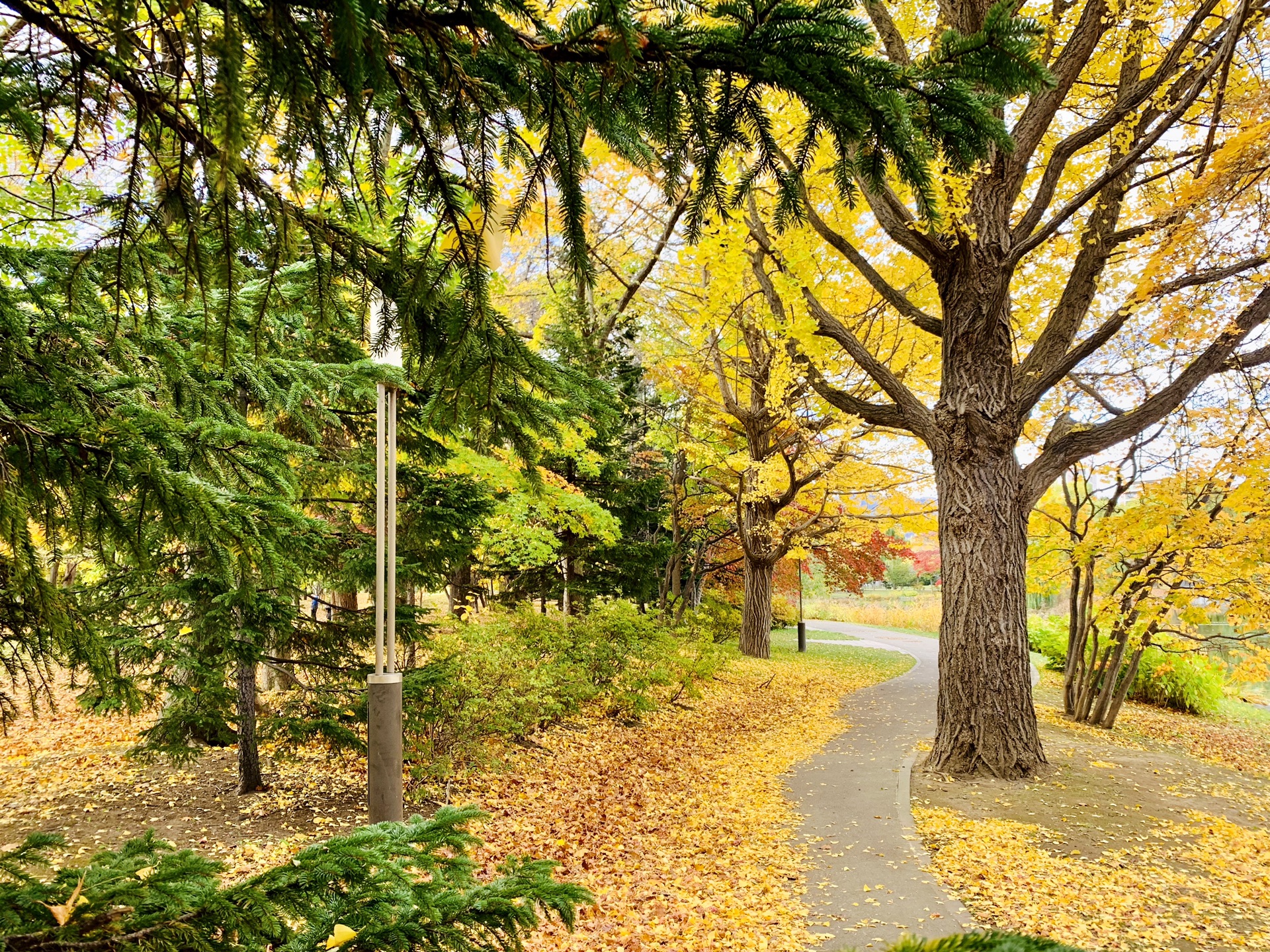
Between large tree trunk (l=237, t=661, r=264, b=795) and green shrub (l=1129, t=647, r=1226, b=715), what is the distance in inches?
513

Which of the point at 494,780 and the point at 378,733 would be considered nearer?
the point at 378,733

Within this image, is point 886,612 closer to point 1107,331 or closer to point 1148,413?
point 1148,413

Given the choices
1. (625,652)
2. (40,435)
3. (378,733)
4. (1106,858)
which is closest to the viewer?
(40,435)

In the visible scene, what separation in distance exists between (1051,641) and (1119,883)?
12689 mm

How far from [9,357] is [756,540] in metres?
14.3

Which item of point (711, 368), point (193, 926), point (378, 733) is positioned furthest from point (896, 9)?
point (193, 926)

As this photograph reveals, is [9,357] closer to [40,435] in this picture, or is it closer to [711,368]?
[40,435]

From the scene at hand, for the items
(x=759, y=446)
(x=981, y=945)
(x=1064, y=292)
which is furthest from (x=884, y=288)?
(x=759, y=446)

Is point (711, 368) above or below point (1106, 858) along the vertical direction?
above

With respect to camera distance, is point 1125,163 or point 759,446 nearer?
point 1125,163

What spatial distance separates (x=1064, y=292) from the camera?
7.11m

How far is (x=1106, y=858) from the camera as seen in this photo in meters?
4.94

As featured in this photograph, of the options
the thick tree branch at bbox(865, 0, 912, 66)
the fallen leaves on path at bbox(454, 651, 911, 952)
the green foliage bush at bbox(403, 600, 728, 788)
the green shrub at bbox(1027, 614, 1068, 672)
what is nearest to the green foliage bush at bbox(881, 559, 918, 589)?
the green shrub at bbox(1027, 614, 1068, 672)

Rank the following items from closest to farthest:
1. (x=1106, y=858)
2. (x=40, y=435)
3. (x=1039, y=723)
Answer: (x=40, y=435) < (x=1106, y=858) < (x=1039, y=723)
